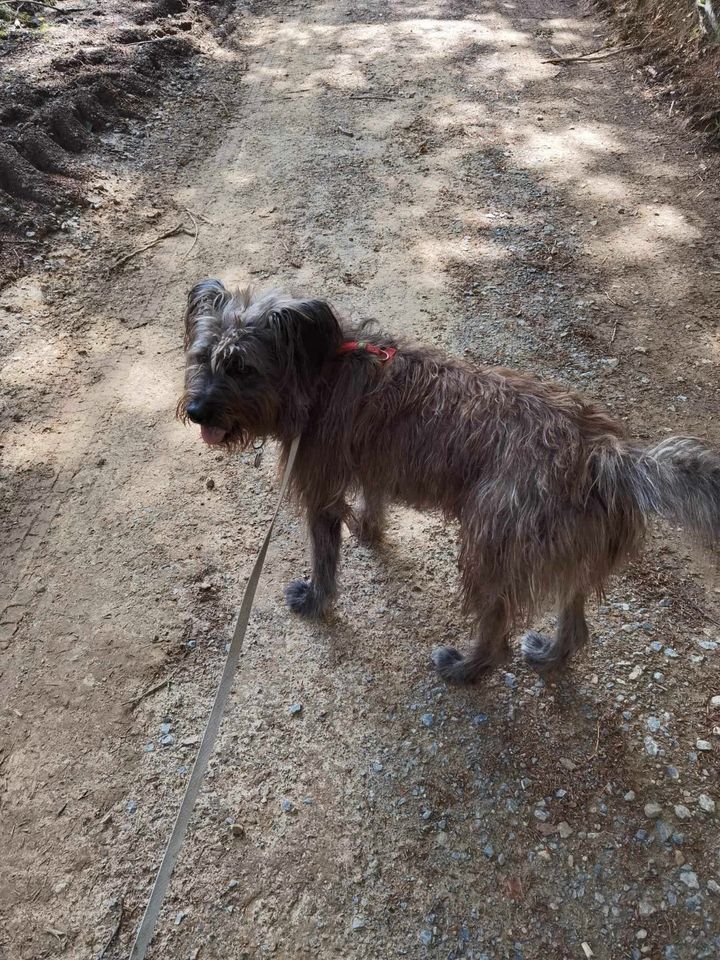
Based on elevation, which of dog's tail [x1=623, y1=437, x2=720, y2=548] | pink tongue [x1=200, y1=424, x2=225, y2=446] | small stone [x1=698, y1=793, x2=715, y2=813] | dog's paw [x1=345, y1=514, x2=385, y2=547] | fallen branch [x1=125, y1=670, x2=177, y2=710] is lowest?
small stone [x1=698, y1=793, x2=715, y2=813]

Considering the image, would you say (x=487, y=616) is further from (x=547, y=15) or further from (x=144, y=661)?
(x=547, y=15)

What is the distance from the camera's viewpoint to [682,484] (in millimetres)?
2584

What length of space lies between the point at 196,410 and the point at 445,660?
6.77 feet

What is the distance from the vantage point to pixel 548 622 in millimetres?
3986

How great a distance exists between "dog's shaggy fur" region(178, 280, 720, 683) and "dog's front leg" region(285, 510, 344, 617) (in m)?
0.19

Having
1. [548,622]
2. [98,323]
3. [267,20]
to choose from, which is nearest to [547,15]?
[267,20]

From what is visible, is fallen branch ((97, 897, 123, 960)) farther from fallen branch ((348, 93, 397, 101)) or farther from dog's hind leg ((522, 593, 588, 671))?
fallen branch ((348, 93, 397, 101))

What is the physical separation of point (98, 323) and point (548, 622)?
475 centimetres

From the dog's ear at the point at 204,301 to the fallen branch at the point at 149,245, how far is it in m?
3.61

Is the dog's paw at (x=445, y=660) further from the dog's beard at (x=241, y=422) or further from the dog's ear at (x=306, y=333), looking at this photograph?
the dog's ear at (x=306, y=333)

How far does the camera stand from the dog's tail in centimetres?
253

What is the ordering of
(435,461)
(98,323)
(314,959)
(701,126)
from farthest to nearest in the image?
(701,126)
(98,323)
(435,461)
(314,959)

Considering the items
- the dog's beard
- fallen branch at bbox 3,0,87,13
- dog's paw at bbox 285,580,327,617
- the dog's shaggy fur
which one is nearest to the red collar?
the dog's shaggy fur

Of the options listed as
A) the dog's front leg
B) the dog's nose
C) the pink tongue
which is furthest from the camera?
the dog's front leg
